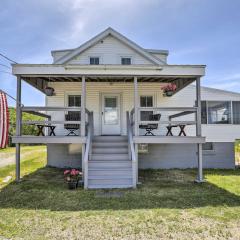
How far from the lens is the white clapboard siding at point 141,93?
1169cm

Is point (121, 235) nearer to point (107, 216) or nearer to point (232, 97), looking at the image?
point (107, 216)

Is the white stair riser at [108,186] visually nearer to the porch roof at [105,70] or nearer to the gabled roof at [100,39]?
the porch roof at [105,70]

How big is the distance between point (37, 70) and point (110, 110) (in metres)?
4.28

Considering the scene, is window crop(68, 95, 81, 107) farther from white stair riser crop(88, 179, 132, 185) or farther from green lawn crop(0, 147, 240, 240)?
white stair riser crop(88, 179, 132, 185)

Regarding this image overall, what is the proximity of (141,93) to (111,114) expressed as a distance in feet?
5.86

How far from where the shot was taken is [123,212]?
18.2ft

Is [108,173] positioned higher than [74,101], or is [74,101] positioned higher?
[74,101]

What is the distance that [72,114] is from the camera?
37.0ft

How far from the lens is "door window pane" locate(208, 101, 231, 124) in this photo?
12461 millimetres

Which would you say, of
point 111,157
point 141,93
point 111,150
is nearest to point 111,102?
point 141,93

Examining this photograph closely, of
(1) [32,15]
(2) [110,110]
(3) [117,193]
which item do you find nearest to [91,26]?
(1) [32,15]

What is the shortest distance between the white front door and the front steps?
6.82 ft

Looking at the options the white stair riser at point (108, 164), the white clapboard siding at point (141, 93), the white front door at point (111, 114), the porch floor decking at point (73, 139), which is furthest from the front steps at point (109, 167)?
the white clapboard siding at point (141, 93)

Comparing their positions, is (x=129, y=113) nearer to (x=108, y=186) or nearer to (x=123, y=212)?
(x=108, y=186)
